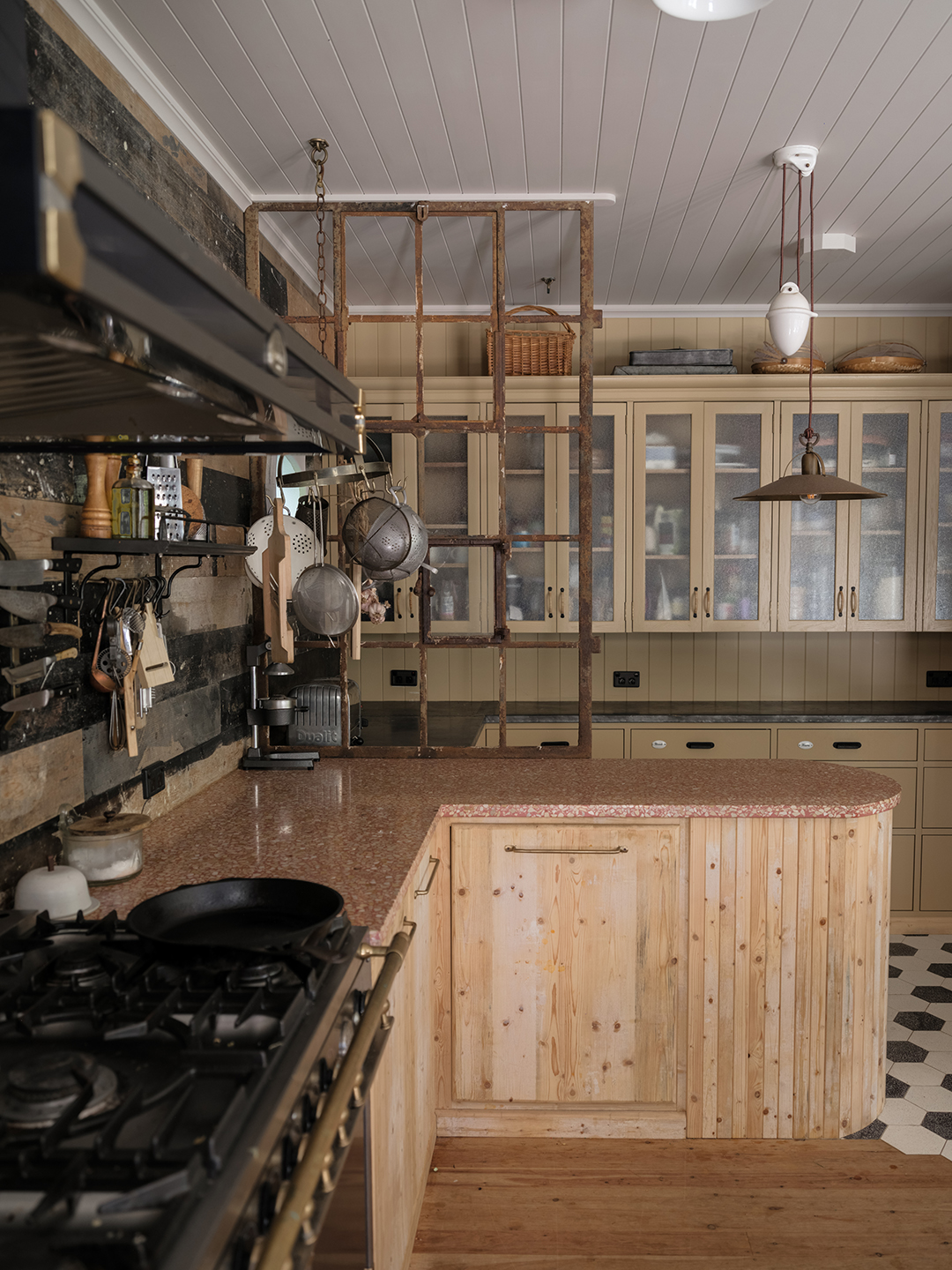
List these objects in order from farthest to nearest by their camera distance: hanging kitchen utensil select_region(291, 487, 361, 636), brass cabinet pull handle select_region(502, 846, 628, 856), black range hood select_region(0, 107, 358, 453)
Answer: hanging kitchen utensil select_region(291, 487, 361, 636), brass cabinet pull handle select_region(502, 846, 628, 856), black range hood select_region(0, 107, 358, 453)

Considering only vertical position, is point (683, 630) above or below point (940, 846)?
above

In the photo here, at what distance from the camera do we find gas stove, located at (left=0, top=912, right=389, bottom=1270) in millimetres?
729

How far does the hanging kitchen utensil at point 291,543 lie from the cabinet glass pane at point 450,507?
51.1 inches

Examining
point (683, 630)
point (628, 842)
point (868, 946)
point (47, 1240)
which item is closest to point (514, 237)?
point (683, 630)

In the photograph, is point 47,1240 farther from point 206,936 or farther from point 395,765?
point 395,765

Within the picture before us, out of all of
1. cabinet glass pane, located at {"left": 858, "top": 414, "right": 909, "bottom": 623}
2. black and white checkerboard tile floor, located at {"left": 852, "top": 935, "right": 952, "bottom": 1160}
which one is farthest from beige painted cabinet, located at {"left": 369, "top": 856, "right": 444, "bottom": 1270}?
cabinet glass pane, located at {"left": 858, "top": 414, "right": 909, "bottom": 623}

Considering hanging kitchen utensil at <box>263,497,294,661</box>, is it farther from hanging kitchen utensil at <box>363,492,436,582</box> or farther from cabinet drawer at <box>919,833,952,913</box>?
cabinet drawer at <box>919,833,952,913</box>

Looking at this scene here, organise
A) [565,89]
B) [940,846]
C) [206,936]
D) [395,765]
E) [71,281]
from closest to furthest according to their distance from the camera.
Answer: [71,281], [206,936], [565,89], [395,765], [940,846]

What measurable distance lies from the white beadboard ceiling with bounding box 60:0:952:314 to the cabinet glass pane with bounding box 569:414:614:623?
0.83 m

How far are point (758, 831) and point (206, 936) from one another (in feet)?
4.56

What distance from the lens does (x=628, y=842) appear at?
2.26m

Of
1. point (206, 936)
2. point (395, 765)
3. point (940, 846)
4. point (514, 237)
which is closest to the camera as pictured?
point (206, 936)

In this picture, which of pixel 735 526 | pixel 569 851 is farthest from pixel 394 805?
pixel 735 526

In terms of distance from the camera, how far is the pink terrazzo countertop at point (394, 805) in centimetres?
175
